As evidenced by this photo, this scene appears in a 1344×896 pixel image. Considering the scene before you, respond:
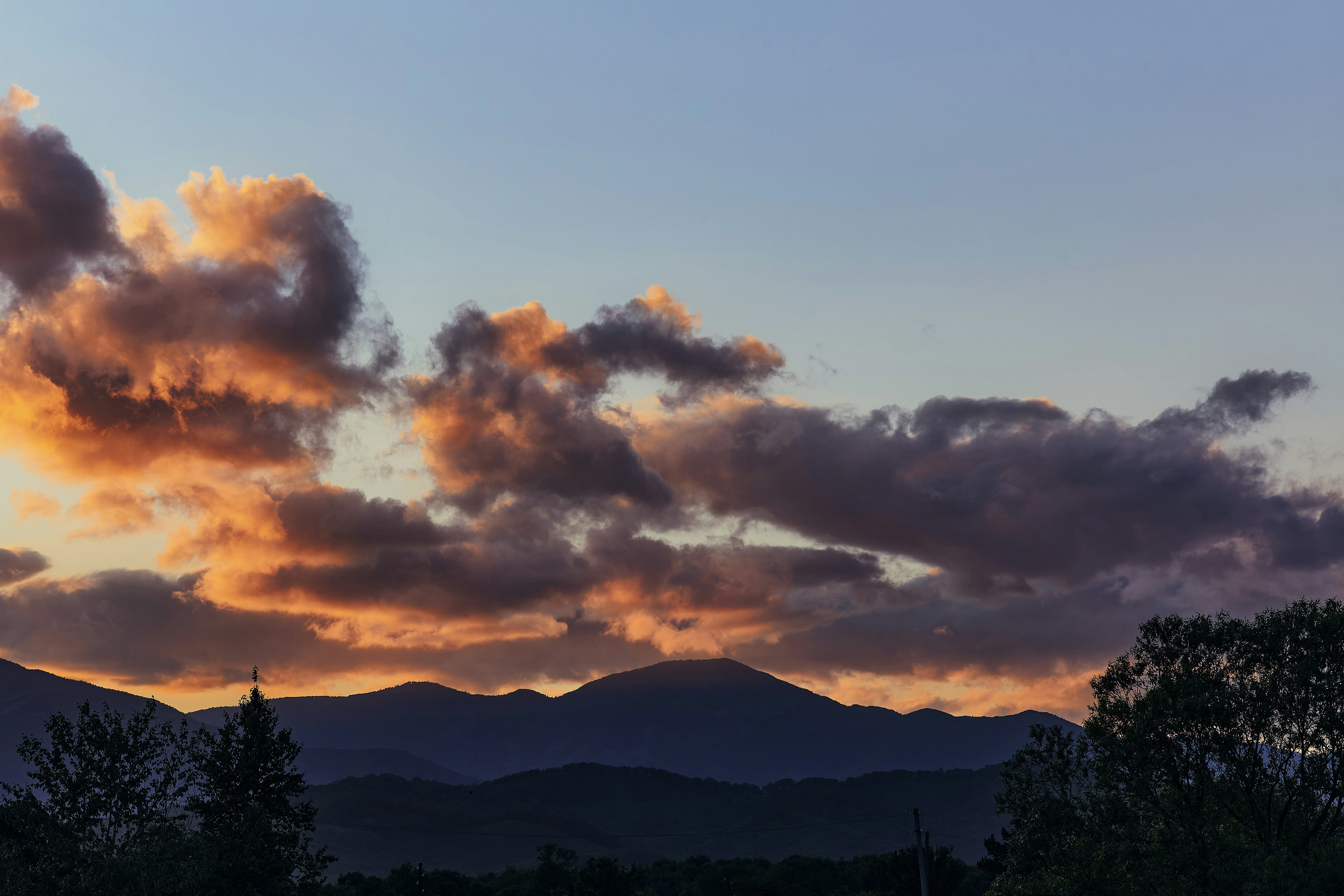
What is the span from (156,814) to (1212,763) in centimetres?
6483

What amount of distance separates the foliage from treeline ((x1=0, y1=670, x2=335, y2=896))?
46.9 metres

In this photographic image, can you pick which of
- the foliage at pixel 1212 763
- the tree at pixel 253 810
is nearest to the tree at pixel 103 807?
the tree at pixel 253 810

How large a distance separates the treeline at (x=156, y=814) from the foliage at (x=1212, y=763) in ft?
154

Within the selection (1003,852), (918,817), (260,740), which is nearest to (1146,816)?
(918,817)

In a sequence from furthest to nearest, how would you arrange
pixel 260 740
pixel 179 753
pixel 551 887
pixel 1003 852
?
pixel 551 887 → pixel 1003 852 → pixel 260 740 → pixel 179 753

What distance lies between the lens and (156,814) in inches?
2781

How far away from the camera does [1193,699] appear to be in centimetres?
6394

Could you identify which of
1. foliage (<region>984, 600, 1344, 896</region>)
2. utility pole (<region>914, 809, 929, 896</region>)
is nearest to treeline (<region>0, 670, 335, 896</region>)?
utility pole (<region>914, 809, 929, 896</region>)

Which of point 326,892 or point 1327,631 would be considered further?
point 326,892

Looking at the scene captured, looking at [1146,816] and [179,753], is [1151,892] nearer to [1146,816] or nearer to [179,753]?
[1146,816]

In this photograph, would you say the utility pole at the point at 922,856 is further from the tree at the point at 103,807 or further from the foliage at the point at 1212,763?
the tree at the point at 103,807

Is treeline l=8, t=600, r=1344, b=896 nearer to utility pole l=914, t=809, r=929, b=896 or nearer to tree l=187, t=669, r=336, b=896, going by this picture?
tree l=187, t=669, r=336, b=896

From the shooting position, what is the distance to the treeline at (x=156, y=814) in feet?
203

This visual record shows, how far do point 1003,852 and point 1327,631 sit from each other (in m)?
81.0
